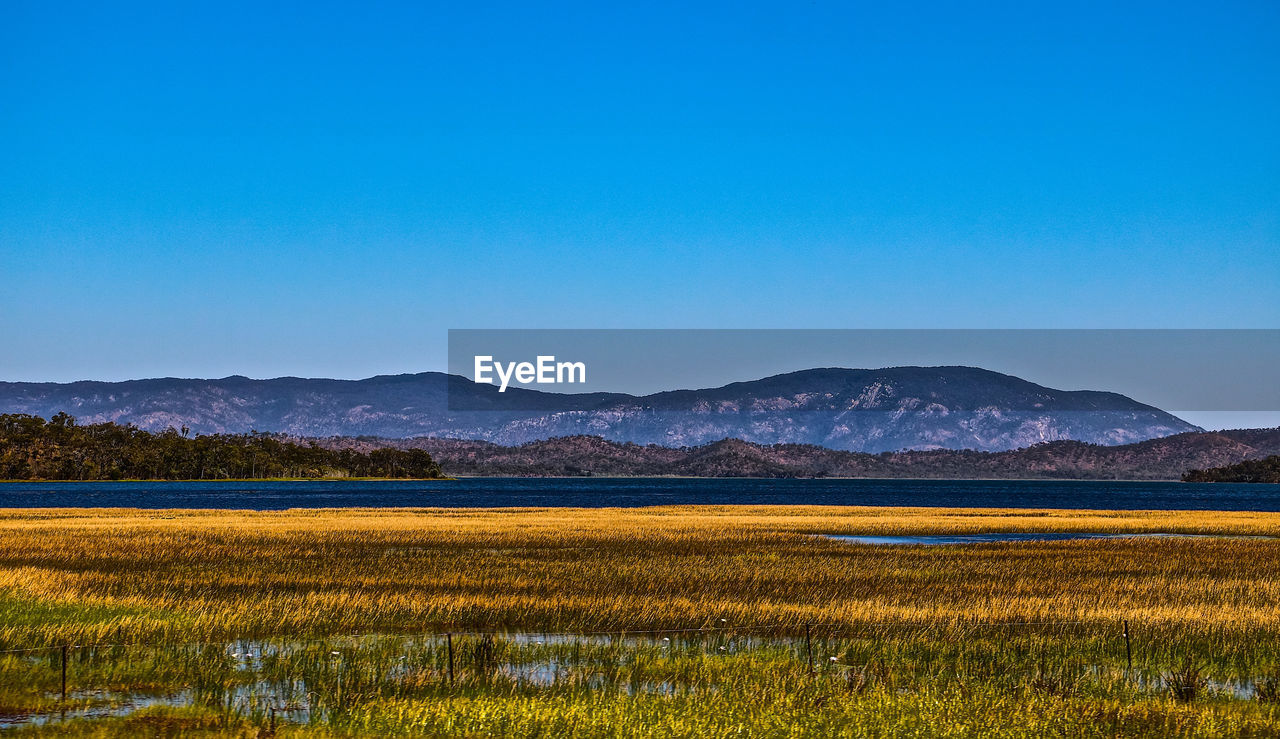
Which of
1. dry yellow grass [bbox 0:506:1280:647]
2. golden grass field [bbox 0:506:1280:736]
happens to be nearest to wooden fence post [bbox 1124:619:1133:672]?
golden grass field [bbox 0:506:1280:736]

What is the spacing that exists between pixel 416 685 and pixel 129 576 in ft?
70.5

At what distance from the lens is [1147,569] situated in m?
43.7

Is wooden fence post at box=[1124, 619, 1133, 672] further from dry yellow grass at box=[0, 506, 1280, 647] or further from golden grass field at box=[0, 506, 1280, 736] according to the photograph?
dry yellow grass at box=[0, 506, 1280, 647]

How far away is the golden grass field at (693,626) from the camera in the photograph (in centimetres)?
1784

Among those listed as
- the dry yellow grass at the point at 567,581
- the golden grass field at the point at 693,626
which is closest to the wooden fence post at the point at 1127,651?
the golden grass field at the point at 693,626

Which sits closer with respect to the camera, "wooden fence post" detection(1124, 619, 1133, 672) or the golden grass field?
the golden grass field

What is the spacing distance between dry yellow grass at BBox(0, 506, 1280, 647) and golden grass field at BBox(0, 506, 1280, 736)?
0.15 m

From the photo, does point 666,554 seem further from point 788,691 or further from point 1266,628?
point 788,691

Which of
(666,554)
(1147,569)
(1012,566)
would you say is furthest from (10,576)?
(1147,569)

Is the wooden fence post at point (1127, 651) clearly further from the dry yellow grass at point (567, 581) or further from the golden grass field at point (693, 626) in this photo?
the dry yellow grass at point (567, 581)

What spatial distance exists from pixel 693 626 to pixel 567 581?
9.59 meters

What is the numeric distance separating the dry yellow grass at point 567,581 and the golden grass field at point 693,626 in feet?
0.48

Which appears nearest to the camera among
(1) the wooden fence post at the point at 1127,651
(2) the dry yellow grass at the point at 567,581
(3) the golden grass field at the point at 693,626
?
(3) the golden grass field at the point at 693,626

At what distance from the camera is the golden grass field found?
58.5 ft
